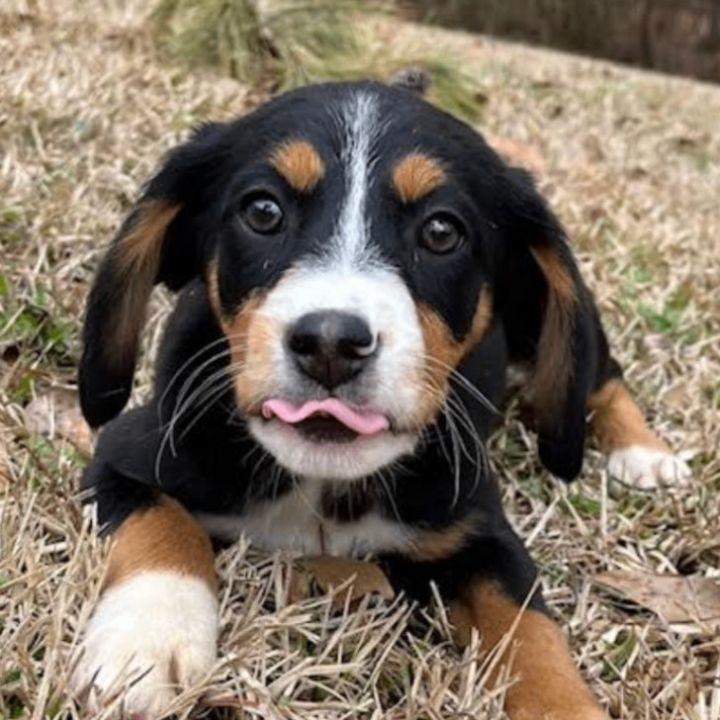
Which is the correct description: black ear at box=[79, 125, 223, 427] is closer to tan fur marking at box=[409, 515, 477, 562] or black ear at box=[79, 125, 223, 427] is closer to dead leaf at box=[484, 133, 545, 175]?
tan fur marking at box=[409, 515, 477, 562]

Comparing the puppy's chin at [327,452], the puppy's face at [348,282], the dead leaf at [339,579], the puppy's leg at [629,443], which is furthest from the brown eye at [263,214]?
the puppy's leg at [629,443]

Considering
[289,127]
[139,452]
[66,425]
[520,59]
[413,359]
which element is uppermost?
[289,127]

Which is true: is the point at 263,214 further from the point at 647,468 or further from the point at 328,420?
the point at 647,468

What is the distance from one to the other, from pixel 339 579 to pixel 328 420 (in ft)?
1.69

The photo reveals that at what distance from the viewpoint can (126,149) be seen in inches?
221

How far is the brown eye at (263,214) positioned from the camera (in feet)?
10.4

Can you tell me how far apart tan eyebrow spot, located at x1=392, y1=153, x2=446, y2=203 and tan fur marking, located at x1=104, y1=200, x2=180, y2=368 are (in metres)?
0.59

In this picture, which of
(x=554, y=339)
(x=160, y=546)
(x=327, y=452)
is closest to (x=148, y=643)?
(x=160, y=546)

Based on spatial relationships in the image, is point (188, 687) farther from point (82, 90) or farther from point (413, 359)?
point (82, 90)

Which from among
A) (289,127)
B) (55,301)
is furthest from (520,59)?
(289,127)

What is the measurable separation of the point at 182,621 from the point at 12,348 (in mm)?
1570

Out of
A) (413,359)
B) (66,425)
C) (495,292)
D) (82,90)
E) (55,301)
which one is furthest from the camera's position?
(82,90)

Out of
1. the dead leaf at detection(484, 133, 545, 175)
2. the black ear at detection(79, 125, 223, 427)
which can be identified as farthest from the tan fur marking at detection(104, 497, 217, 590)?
the dead leaf at detection(484, 133, 545, 175)

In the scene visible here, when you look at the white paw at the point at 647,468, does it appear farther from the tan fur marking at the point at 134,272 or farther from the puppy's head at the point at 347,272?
the tan fur marking at the point at 134,272
